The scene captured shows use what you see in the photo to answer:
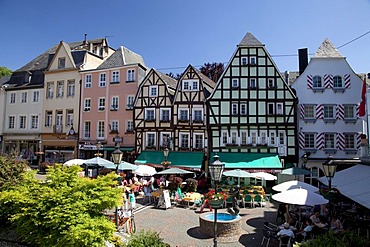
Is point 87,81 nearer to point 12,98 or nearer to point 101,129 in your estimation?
point 101,129

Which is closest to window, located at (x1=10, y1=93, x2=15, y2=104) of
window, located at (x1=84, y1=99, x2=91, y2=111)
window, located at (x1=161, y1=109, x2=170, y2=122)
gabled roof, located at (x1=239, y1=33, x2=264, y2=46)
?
window, located at (x1=84, y1=99, x2=91, y2=111)

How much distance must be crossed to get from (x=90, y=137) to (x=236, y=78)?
1600 cm

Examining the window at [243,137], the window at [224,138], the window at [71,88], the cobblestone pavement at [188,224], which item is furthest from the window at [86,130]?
the cobblestone pavement at [188,224]

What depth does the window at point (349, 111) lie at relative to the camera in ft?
77.9

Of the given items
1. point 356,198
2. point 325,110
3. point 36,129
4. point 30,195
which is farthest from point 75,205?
point 36,129

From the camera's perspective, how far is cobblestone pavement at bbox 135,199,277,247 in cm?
1059

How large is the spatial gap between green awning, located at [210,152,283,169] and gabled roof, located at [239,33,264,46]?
9381 mm

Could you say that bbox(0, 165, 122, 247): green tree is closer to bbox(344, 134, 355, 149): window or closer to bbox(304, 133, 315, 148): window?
bbox(304, 133, 315, 148): window

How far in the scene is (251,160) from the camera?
2303 cm

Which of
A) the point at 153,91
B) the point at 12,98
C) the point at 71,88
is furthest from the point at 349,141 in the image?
the point at 12,98

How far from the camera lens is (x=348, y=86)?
2395 cm

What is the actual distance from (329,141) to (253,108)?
21.9ft

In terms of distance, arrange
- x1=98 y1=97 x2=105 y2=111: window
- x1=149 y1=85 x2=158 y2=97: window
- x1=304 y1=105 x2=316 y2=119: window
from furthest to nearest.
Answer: x1=98 y1=97 x2=105 y2=111: window < x1=149 y1=85 x2=158 y2=97: window < x1=304 y1=105 x2=316 y2=119: window

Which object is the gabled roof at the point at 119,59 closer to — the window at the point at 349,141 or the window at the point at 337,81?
the window at the point at 337,81
